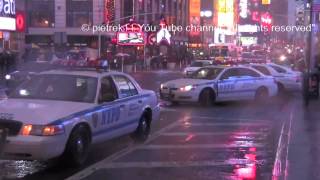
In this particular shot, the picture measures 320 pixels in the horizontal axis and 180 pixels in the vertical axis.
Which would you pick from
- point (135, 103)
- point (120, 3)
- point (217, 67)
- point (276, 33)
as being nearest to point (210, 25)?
point (276, 33)

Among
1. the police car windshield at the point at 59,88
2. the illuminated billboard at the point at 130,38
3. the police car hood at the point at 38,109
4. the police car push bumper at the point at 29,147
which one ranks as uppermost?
the illuminated billboard at the point at 130,38

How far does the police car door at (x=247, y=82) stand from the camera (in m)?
21.6

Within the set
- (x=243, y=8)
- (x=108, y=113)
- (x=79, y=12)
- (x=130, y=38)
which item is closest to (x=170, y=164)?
(x=108, y=113)

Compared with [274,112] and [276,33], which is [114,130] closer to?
[274,112]

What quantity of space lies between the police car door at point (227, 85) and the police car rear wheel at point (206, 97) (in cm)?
26

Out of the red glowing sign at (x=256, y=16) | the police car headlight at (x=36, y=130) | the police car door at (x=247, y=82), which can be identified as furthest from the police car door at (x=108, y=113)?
the red glowing sign at (x=256, y=16)

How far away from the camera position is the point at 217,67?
21.5 m

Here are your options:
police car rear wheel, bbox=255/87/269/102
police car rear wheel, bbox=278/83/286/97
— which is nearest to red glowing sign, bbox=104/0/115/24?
police car rear wheel, bbox=278/83/286/97

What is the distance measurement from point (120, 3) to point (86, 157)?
73.2 meters

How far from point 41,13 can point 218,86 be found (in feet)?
206

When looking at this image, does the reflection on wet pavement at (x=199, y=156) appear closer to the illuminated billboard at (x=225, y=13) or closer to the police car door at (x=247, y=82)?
the police car door at (x=247, y=82)

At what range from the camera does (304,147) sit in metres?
11.7

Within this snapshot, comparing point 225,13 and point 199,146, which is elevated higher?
point 225,13

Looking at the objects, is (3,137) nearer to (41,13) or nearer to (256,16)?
(41,13)
